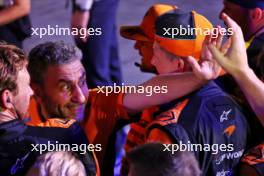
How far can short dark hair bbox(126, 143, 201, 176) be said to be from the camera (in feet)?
4.55

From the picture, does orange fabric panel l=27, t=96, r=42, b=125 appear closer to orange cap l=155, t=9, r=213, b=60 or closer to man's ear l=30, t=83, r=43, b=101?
man's ear l=30, t=83, r=43, b=101

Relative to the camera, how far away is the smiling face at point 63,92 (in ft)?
6.05

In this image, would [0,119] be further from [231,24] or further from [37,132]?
[231,24]

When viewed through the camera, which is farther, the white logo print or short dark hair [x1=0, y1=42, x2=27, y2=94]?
the white logo print

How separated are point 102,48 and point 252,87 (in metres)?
1.24

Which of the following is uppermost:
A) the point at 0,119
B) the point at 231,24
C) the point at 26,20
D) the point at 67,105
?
the point at 231,24

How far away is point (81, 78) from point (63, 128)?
9.8 inches

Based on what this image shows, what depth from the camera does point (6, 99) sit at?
1.58 meters

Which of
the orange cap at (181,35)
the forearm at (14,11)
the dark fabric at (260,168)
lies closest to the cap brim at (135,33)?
the orange cap at (181,35)

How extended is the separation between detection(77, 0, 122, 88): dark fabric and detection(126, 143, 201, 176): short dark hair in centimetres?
114

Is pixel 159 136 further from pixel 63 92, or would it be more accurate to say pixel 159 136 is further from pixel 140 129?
pixel 63 92

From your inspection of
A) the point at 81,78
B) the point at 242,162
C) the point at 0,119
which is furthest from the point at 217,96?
the point at 0,119

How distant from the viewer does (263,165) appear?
1.70 metres

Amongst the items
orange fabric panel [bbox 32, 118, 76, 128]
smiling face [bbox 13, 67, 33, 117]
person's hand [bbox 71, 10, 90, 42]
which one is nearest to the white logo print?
orange fabric panel [bbox 32, 118, 76, 128]
